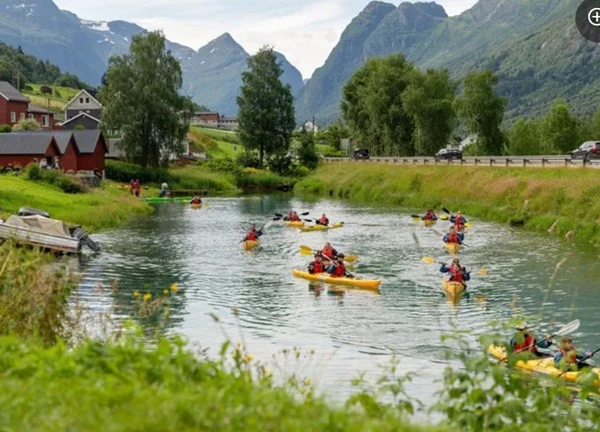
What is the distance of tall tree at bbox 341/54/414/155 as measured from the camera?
94.8 m

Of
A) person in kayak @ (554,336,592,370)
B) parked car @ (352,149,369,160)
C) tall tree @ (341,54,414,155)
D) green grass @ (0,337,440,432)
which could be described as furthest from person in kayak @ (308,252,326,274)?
parked car @ (352,149,369,160)

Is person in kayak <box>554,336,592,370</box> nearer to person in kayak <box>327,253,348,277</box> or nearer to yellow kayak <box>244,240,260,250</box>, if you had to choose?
person in kayak <box>327,253,348,277</box>

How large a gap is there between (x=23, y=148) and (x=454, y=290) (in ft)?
157

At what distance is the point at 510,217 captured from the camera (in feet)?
166

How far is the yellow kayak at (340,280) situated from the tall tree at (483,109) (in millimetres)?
58455

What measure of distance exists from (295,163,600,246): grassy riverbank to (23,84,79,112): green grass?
205 ft

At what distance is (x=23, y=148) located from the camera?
221ft

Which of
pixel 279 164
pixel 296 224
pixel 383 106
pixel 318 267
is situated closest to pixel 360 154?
pixel 383 106

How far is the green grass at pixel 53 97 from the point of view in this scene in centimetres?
13675

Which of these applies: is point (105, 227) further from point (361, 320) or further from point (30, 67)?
point (30, 67)

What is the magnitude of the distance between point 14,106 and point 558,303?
83281 millimetres

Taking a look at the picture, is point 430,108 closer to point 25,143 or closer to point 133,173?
point 133,173

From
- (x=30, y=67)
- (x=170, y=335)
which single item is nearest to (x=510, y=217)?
(x=170, y=335)

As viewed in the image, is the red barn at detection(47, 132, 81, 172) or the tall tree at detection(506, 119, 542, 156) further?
the tall tree at detection(506, 119, 542, 156)
